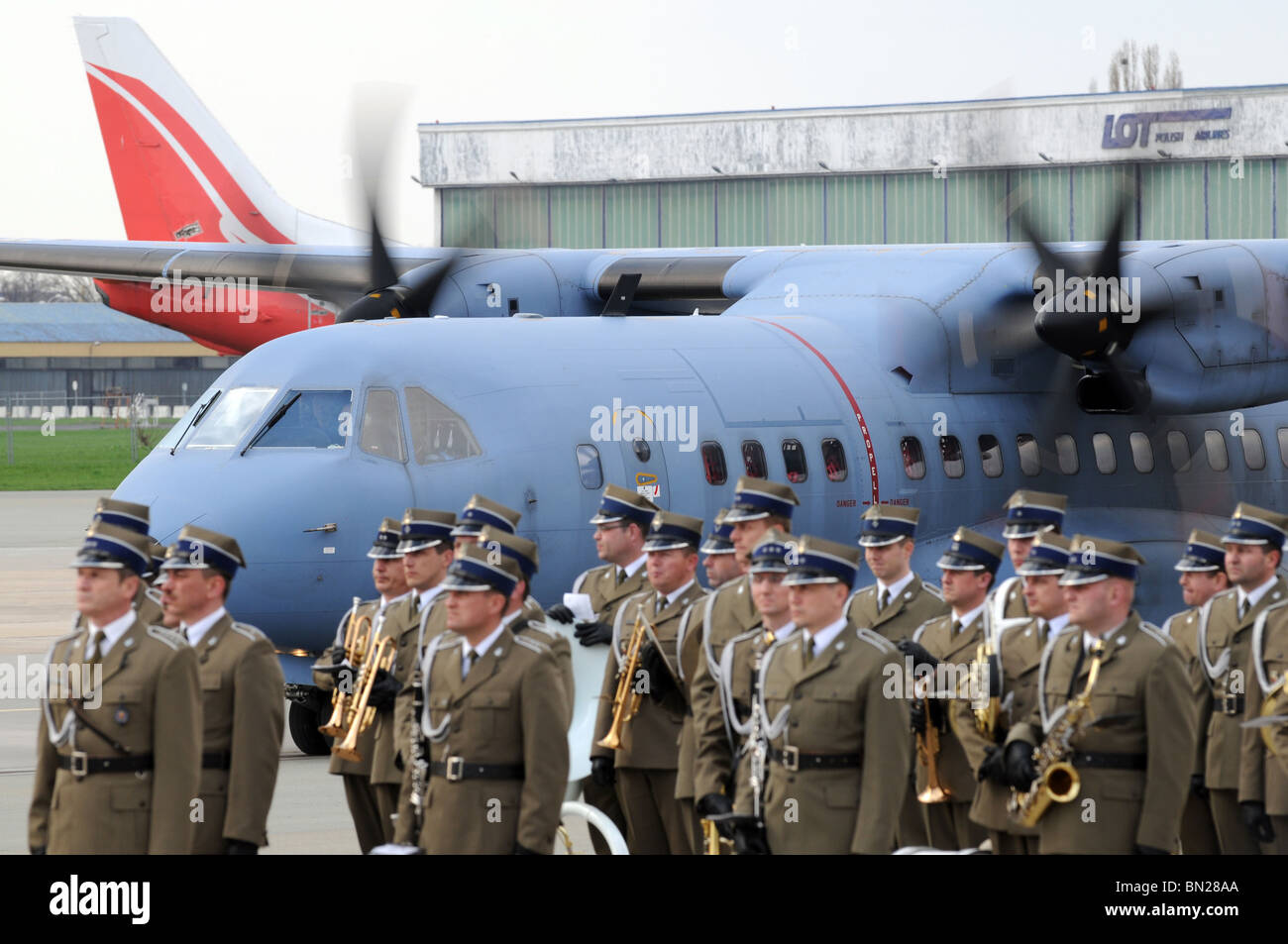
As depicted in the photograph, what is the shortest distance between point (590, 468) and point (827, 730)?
21.8ft

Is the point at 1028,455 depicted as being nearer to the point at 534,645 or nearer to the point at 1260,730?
the point at 1260,730

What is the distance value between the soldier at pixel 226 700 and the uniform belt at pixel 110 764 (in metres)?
0.40

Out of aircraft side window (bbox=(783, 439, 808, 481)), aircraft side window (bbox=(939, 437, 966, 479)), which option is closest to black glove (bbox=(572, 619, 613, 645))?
aircraft side window (bbox=(783, 439, 808, 481))

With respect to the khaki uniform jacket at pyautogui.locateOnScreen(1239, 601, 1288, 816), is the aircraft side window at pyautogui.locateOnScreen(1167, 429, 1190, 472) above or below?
above

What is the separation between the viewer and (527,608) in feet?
27.5

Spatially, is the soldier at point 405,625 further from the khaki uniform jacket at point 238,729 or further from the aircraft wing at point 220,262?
the aircraft wing at point 220,262

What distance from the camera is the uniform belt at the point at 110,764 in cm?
723

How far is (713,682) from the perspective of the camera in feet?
27.2

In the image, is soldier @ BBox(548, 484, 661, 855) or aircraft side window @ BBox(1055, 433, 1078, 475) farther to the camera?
aircraft side window @ BBox(1055, 433, 1078, 475)

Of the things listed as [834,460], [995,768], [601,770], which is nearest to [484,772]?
→ [601,770]

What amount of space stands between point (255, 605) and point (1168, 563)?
7.54 metres

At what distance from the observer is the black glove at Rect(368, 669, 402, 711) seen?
9406 mm

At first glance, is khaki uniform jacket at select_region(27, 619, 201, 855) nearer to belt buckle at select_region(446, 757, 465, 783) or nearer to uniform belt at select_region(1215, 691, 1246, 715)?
belt buckle at select_region(446, 757, 465, 783)

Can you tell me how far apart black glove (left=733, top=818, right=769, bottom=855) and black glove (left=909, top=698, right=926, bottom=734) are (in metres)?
1.65
